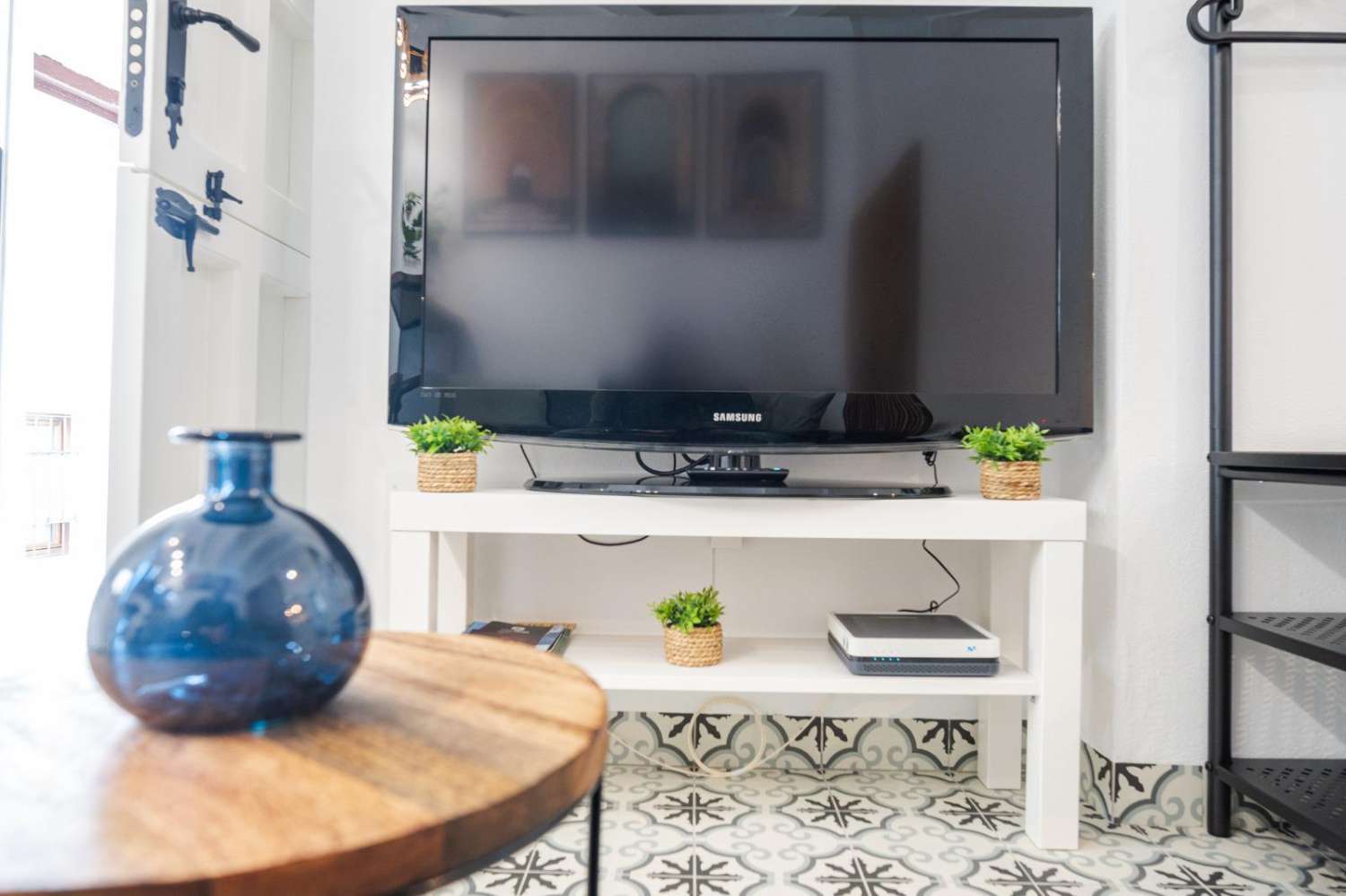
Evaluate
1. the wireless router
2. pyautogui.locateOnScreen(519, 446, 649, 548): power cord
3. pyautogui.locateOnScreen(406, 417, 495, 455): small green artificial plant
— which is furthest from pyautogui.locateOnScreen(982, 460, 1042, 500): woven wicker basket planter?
pyautogui.locateOnScreen(406, 417, 495, 455): small green artificial plant

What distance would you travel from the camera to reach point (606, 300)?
141cm

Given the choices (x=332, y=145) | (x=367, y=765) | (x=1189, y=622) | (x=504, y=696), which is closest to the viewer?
(x=367, y=765)

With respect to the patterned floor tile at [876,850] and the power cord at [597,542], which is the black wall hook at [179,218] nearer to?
the power cord at [597,542]

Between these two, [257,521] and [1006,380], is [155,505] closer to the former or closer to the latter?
[257,521]

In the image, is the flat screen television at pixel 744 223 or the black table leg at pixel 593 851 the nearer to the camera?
the black table leg at pixel 593 851

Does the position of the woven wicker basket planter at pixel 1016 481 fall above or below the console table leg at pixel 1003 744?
above

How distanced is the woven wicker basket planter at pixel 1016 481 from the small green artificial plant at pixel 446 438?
86cm

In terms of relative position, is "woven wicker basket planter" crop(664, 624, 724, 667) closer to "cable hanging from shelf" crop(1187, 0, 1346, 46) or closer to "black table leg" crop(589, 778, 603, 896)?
"black table leg" crop(589, 778, 603, 896)

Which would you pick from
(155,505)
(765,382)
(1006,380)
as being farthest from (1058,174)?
(155,505)

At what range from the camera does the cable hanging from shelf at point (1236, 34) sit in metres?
1.29

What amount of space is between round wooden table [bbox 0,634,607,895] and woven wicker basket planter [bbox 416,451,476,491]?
75 cm

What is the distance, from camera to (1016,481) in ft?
4.19

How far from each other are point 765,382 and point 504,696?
0.96 meters

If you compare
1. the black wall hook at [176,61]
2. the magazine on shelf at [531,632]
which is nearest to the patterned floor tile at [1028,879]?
the magazine on shelf at [531,632]
